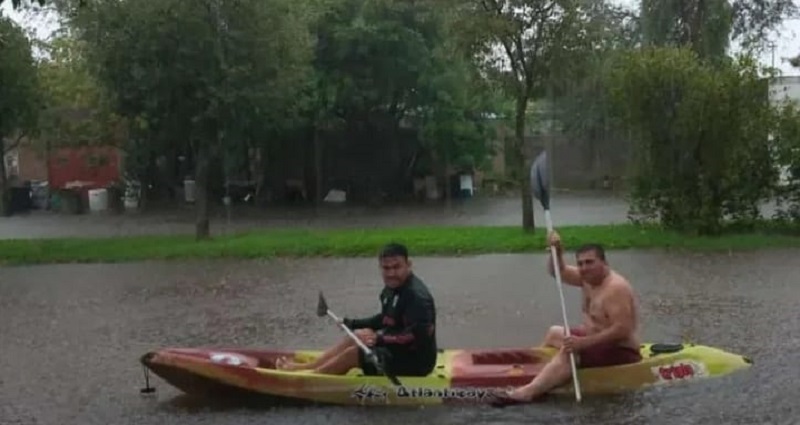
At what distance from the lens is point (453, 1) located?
77.6 ft

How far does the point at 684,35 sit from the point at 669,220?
42.4ft

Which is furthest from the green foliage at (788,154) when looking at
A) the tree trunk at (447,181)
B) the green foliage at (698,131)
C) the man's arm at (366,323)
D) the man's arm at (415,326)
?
the tree trunk at (447,181)

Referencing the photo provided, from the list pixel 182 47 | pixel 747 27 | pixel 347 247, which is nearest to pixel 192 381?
pixel 347 247

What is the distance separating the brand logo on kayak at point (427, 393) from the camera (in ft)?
32.6

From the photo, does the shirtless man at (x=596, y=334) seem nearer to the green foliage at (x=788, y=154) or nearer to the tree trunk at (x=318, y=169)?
the green foliage at (x=788, y=154)

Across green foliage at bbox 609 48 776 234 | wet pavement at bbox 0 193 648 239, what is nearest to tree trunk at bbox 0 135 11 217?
wet pavement at bbox 0 193 648 239

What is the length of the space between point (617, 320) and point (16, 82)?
73.4 feet

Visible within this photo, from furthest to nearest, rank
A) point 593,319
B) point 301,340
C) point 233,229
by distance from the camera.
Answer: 1. point 233,229
2. point 301,340
3. point 593,319

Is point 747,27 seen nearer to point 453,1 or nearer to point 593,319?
point 453,1

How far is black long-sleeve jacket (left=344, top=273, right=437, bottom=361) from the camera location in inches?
392

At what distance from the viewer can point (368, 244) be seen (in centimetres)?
2320

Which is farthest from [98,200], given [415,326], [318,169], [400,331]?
[415,326]

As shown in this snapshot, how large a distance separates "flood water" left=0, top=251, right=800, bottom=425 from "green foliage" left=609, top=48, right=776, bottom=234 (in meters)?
2.49

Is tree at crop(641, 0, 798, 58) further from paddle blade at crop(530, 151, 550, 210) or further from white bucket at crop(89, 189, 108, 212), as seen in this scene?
paddle blade at crop(530, 151, 550, 210)
